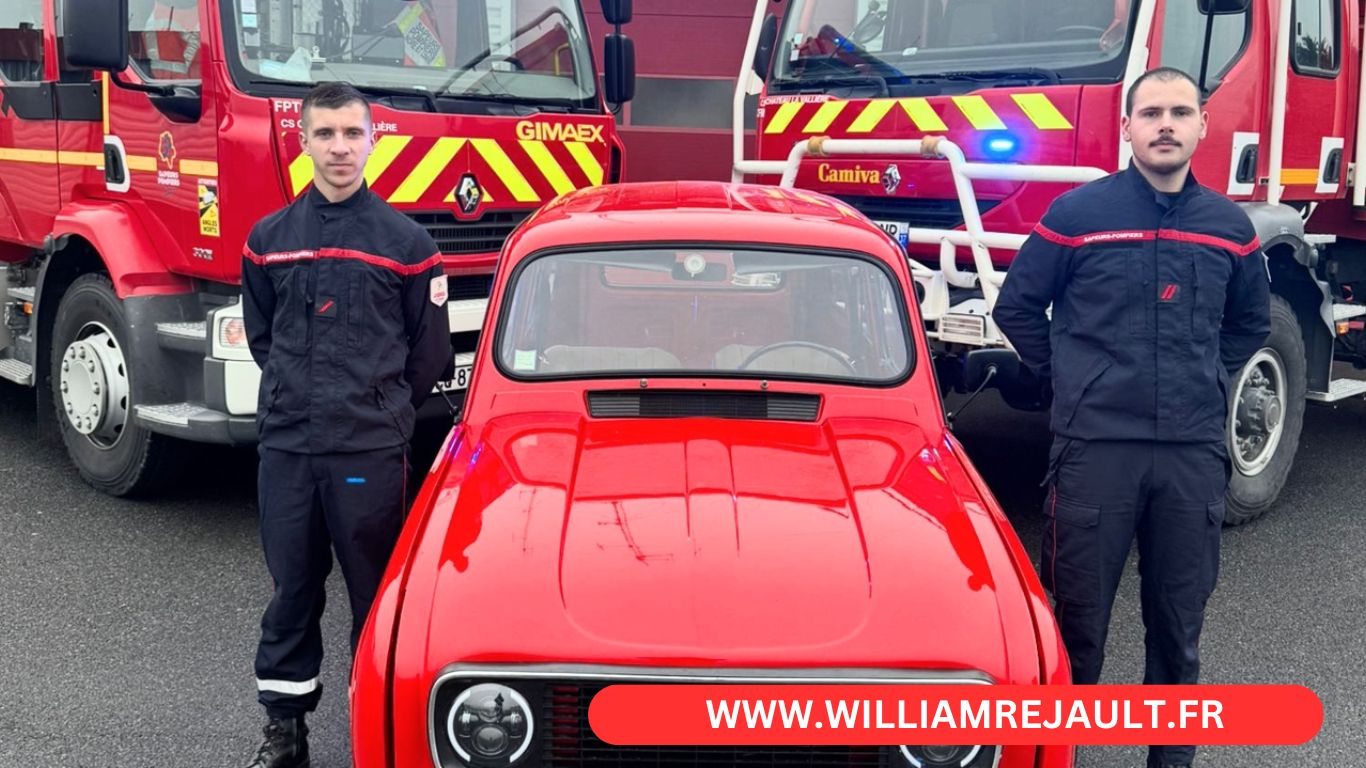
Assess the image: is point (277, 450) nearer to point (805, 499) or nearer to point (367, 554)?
point (367, 554)

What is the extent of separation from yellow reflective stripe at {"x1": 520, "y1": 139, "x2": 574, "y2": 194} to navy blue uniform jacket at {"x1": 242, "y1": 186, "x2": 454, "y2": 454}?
2.56m

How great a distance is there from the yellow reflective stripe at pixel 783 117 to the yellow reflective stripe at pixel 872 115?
43 centimetres

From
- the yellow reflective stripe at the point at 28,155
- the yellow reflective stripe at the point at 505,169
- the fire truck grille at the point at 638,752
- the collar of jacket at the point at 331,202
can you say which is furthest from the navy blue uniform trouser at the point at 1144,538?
the yellow reflective stripe at the point at 28,155

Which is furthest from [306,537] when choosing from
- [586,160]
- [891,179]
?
[891,179]

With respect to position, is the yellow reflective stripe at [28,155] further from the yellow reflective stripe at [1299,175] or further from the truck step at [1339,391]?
the truck step at [1339,391]

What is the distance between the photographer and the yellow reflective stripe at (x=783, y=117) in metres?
7.02

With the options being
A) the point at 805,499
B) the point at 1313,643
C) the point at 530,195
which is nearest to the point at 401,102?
the point at 530,195

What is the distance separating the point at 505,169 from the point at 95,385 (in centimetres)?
217

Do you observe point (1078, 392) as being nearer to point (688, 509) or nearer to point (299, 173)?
point (688, 509)

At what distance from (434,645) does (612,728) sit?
0.40 metres

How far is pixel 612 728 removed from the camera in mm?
2598

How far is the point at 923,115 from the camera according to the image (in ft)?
20.8

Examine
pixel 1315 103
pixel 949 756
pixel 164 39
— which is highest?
pixel 164 39

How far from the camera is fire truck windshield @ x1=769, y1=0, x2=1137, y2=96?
232 inches
